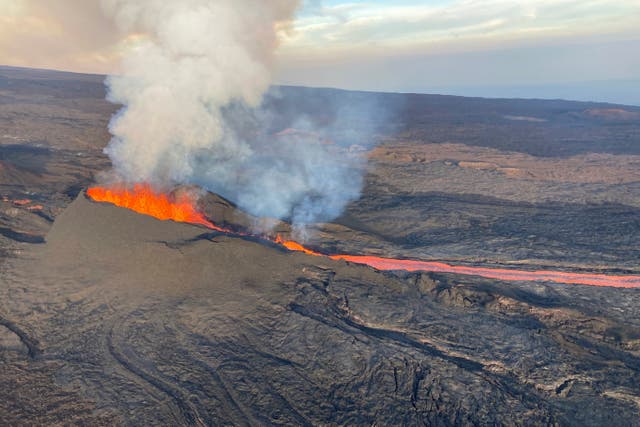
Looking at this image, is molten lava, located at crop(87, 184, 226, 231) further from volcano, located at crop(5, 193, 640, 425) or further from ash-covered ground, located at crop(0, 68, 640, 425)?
volcano, located at crop(5, 193, 640, 425)

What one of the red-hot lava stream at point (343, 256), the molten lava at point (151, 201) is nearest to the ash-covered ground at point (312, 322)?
the red-hot lava stream at point (343, 256)

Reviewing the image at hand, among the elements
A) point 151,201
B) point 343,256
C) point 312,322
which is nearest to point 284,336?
point 312,322

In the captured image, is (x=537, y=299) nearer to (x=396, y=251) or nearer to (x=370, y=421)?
(x=396, y=251)

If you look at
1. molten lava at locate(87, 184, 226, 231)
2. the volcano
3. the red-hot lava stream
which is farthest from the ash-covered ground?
molten lava at locate(87, 184, 226, 231)

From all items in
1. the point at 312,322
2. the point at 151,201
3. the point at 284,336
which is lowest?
the point at 284,336

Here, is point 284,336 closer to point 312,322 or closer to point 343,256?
point 312,322

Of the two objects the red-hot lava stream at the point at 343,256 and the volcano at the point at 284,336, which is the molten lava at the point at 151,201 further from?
the volcano at the point at 284,336

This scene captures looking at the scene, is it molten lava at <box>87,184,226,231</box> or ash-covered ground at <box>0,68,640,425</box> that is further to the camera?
molten lava at <box>87,184,226,231</box>
